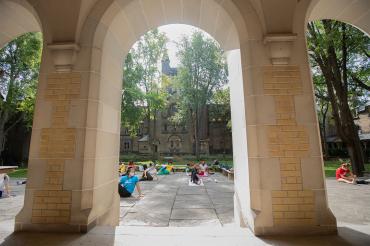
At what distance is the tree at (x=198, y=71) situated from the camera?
3478 centimetres

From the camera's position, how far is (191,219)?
5.34 meters

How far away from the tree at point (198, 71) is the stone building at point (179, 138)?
17.1ft

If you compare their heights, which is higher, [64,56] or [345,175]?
[64,56]

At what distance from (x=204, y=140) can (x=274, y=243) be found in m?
37.6

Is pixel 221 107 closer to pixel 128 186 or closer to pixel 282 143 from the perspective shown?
pixel 128 186

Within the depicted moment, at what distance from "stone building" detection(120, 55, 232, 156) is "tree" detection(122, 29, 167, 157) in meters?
10.1

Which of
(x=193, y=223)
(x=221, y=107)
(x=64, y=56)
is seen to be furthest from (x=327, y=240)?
(x=221, y=107)

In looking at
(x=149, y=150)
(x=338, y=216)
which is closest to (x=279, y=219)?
(x=338, y=216)

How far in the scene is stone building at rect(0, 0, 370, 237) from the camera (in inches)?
131

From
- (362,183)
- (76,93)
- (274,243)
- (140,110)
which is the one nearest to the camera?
(274,243)

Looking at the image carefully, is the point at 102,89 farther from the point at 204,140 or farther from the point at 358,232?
the point at 204,140

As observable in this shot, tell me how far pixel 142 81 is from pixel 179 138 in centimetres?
1507

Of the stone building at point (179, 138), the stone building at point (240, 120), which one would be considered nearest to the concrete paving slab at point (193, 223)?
the stone building at point (240, 120)

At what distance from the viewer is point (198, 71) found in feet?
116
